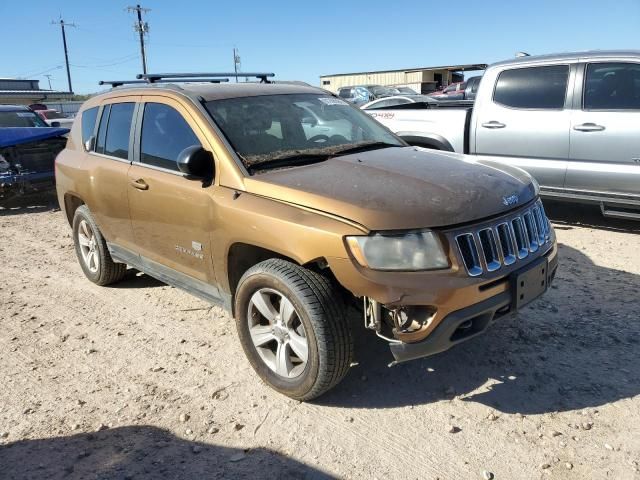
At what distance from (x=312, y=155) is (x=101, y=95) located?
2.54 metres

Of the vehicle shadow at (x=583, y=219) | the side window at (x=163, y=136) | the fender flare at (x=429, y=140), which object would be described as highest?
the side window at (x=163, y=136)

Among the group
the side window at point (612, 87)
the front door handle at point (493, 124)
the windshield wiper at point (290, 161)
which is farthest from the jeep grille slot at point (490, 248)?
the front door handle at point (493, 124)

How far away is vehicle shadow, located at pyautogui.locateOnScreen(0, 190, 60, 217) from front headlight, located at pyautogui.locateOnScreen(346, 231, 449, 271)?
331 inches

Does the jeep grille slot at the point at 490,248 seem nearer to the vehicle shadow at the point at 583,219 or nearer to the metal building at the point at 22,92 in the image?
the vehicle shadow at the point at 583,219

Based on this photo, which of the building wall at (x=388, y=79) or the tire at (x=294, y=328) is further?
the building wall at (x=388, y=79)

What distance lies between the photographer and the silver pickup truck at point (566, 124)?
5.82 meters

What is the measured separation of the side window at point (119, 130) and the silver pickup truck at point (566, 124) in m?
4.18

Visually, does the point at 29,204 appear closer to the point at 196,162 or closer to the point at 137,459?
the point at 196,162

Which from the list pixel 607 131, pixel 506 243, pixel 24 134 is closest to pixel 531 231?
pixel 506 243

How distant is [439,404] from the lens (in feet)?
10.2

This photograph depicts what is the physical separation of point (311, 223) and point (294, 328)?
0.67 metres

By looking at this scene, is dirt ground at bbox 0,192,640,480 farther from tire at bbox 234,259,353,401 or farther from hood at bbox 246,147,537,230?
hood at bbox 246,147,537,230

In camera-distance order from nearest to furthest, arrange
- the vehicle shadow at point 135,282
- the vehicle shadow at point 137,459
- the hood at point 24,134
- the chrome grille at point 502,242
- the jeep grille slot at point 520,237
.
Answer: the vehicle shadow at point 137,459 < the chrome grille at point 502,242 < the jeep grille slot at point 520,237 < the vehicle shadow at point 135,282 < the hood at point 24,134

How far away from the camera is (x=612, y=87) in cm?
595
